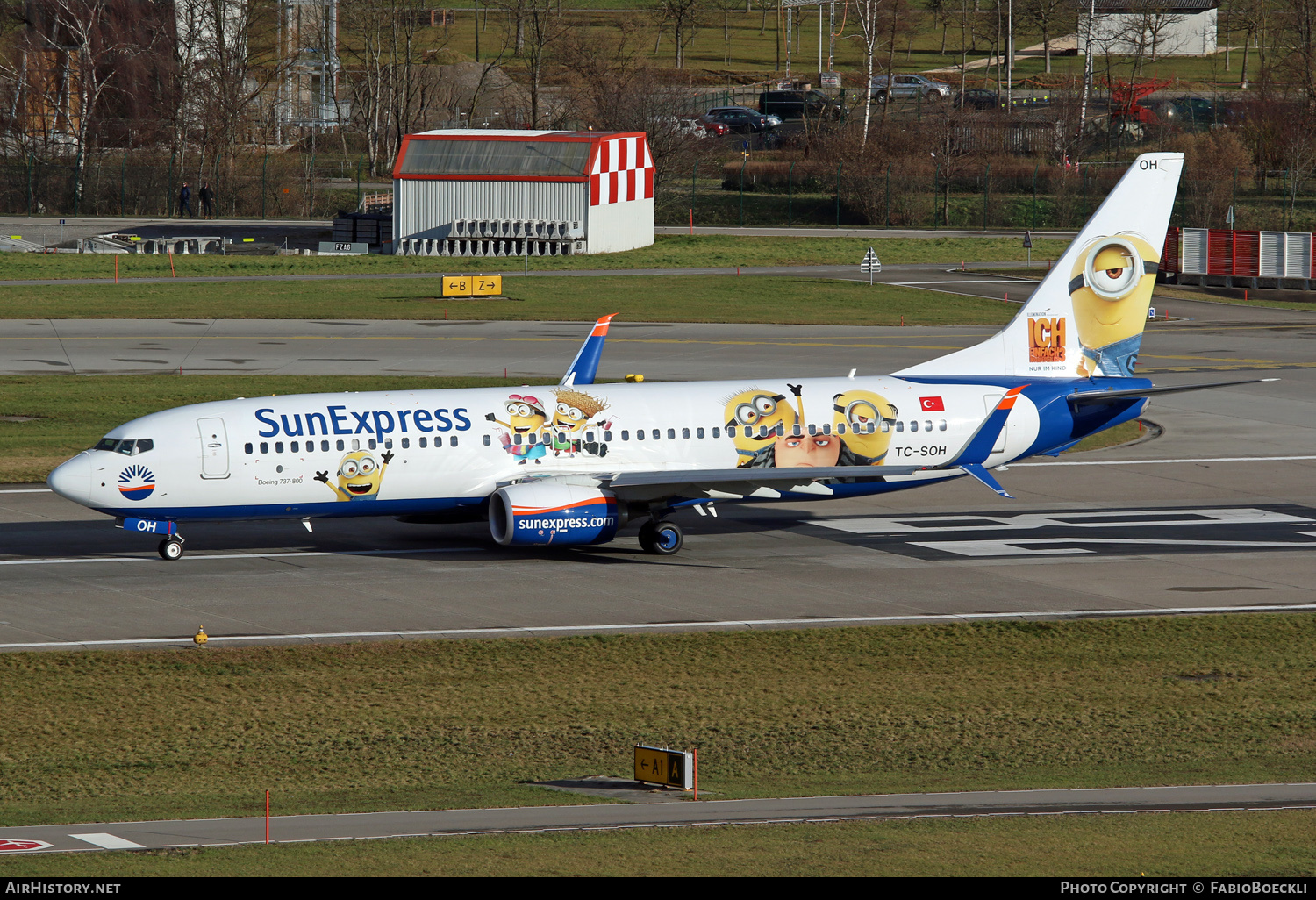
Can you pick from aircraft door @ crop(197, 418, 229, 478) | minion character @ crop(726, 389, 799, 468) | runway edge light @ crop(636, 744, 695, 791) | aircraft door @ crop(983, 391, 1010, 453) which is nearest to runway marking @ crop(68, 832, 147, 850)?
runway edge light @ crop(636, 744, 695, 791)

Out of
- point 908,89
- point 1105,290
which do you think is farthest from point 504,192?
point 908,89

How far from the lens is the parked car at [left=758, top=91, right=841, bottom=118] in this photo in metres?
147

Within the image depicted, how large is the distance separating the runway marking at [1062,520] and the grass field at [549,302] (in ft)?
112

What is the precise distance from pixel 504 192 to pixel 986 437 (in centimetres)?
6172

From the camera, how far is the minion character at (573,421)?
34.9 m

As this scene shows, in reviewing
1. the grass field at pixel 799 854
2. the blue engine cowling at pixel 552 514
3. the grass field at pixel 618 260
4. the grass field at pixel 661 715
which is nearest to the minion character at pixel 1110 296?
the grass field at pixel 661 715

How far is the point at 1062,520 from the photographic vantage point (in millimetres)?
39281

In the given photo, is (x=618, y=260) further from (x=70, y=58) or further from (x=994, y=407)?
(x=994, y=407)

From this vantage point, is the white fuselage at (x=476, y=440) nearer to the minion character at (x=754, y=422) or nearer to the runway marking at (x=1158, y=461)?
the minion character at (x=754, y=422)

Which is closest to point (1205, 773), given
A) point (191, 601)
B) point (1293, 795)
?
point (1293, 795)

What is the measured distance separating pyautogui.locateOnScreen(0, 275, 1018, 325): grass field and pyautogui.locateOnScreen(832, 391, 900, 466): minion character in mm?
37369

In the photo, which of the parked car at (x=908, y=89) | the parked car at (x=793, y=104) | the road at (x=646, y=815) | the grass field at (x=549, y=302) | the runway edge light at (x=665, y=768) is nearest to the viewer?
the road at (x=646, y=815)

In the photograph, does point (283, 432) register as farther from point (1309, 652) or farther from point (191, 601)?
point (1309, 652)

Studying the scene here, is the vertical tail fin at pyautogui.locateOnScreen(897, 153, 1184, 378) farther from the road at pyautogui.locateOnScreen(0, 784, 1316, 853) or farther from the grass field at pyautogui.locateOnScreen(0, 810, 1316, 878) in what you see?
the grass field at pyautogui.locateOnScreen(0, 810, 1316, 878)
